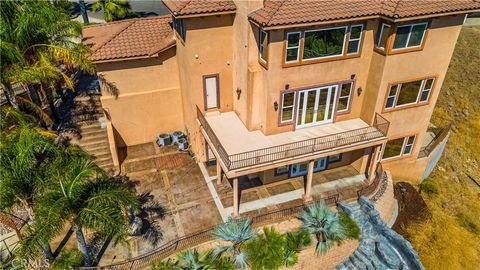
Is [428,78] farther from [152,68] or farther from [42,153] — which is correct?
[42,153]

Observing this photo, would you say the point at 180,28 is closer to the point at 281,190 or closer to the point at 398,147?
the point at 281,190

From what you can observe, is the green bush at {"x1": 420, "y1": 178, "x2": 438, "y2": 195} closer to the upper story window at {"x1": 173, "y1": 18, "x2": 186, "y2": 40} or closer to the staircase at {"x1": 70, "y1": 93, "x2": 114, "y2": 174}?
the upper story window at {"x1": 173, "y1": 18, "x2": 186, "y2": 40}

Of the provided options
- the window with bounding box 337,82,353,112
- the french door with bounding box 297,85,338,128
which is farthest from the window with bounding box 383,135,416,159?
the french door with bounding box 297,85,338,128

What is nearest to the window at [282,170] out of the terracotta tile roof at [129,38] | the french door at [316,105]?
the french door at [316,105]

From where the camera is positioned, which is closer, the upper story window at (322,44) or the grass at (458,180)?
the upper story window at (322,44)

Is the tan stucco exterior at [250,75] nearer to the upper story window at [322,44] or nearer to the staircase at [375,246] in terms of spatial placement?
the upper story window at [322,44]

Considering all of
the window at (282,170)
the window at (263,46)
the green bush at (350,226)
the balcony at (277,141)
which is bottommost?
the green bush at (350,226)
